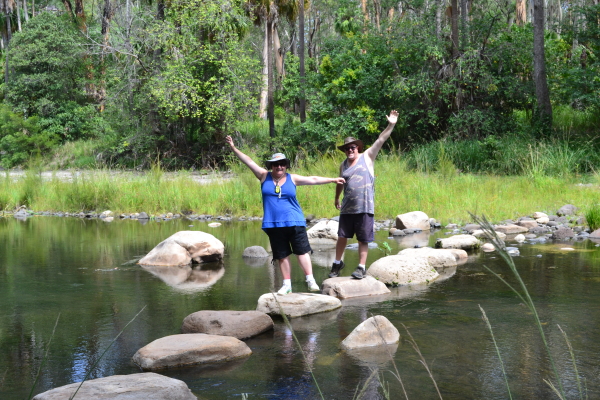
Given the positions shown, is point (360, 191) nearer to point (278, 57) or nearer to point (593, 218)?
point (593, 218)

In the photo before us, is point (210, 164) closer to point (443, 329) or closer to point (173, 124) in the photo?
point (173, 124)

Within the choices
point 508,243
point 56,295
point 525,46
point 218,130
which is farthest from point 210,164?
point 56,295

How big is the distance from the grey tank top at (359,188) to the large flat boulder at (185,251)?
329 cm

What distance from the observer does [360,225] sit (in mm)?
7566

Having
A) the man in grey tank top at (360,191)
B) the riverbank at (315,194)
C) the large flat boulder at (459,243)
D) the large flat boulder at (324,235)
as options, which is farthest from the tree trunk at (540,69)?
the man in grey tank top at (360,191)

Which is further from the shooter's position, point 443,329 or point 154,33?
point 154,33

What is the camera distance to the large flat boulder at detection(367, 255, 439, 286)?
26.6 ft

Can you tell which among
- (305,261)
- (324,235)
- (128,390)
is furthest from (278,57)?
(128,390)

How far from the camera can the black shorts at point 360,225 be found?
7547 millimetres

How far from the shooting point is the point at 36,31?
3366cm

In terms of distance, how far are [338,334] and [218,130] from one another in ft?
76.9

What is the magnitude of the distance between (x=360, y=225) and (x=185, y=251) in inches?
139

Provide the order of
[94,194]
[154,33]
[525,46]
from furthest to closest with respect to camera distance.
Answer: [154,33] → [525,46] → [94,194]

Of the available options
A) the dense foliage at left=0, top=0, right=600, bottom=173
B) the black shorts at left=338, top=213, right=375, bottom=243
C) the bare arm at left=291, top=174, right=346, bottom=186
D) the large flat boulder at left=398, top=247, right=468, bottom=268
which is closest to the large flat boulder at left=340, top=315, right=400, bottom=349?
the bare arm at left=291, top=174, right=346, bottom=186
